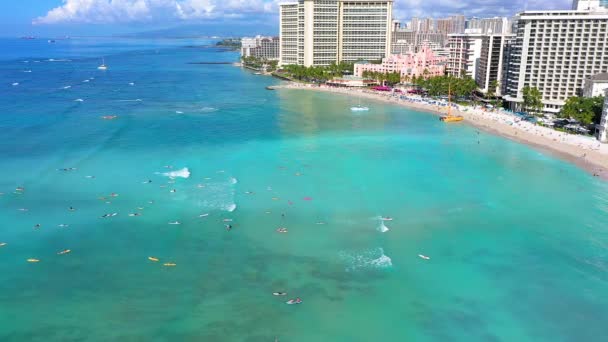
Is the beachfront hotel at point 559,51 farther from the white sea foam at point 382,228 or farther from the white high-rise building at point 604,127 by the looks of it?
the white sea foam at point 382,228

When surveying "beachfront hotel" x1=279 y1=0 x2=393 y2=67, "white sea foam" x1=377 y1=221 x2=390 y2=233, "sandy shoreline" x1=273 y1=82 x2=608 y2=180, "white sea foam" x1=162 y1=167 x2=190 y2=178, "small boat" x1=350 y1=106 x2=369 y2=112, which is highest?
"beachfront hotel" x1=279 y1=0 x2=393 y2=67

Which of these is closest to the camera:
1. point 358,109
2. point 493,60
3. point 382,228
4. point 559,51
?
point 382,228

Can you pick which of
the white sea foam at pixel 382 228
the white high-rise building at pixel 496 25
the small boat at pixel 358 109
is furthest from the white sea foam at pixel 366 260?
the white high-rise building at pixel 496 25

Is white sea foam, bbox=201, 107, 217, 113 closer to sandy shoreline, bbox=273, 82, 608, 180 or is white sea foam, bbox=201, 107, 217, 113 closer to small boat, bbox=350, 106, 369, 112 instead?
small boat, bbox=350, 106, 369, 112

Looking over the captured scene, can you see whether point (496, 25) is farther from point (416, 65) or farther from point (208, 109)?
point (208, 109)

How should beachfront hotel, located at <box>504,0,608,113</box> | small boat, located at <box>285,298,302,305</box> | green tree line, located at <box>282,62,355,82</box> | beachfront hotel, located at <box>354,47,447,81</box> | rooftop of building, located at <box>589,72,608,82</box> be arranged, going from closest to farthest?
small boat, located at <box>285,298,302,305</box> → rooftop of building, located at <box>589,72,608,82</box> → beachfront hotel, located at <box>504,0,608,113</box> → beachfront hotel, located at <box>354,47,447,81</box> → green tree line, located at <box>282,62,355,82</box>

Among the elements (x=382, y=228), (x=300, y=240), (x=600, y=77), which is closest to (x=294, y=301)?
(x=300, y=240)

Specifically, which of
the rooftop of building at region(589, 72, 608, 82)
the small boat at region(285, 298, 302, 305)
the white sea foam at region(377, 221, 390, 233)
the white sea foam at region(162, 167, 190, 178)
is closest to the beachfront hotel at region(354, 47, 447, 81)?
the rooftop of building at region(589, 72, 608, 82)
